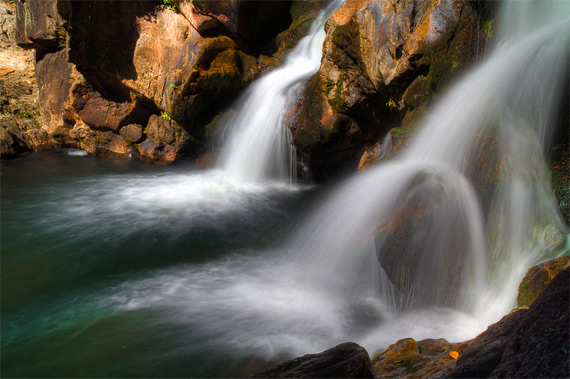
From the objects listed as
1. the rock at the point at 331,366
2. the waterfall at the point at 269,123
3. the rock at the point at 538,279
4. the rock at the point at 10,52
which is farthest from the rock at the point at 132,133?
the rock at the point at 538,279

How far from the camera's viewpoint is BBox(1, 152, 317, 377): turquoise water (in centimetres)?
374

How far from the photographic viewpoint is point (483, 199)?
158 inches

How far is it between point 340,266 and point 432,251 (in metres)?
1.39

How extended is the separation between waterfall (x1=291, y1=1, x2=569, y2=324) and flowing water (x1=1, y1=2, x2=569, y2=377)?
0.01 metres

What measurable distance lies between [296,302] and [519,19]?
14.9ft

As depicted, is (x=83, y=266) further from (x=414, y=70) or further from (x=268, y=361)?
(x=414, y=70)

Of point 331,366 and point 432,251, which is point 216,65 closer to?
point 432,251

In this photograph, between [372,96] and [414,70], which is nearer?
[414,70]

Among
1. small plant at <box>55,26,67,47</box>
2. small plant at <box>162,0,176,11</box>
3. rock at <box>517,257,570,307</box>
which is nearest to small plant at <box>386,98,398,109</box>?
rock at <box>517,257,570,307</box>

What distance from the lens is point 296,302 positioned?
15.1ft

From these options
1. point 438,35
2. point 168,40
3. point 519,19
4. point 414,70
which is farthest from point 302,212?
point 168,40

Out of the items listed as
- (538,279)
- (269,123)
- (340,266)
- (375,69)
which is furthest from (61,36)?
(538,279)

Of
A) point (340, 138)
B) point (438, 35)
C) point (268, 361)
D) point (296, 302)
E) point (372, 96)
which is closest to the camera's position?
point (268, 361)

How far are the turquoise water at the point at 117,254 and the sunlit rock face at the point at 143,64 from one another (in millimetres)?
1261
